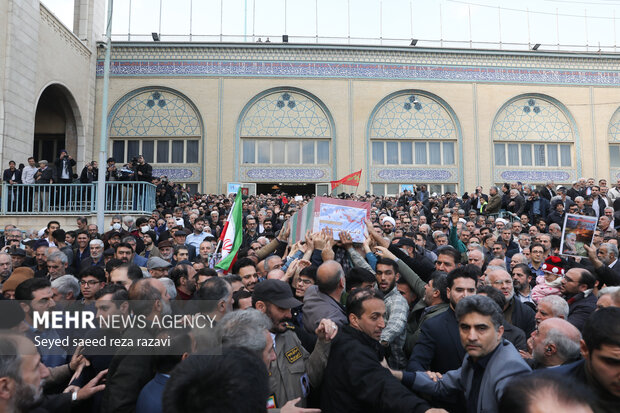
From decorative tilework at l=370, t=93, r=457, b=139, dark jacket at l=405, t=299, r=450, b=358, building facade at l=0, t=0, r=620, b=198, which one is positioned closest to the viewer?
dark jacket at l=405, t=299, r=450, b=358

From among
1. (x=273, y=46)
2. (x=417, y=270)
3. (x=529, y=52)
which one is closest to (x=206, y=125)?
(x=273, y=46)

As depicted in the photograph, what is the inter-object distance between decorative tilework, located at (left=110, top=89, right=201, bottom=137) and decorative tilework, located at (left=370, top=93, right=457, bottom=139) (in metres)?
8.36

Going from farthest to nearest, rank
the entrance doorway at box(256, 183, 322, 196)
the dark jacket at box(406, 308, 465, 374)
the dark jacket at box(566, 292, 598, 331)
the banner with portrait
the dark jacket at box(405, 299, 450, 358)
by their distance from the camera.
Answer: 1. the entrance doorway at box(256, 183, 322, 196)
2. the banner with portrait
3. the dark jacket at box(566, 292, 598, 331)
4. the dark jacket at box(405, 299, 450, 358)
5. the dark jacket at box(406, 308, 465, 374)

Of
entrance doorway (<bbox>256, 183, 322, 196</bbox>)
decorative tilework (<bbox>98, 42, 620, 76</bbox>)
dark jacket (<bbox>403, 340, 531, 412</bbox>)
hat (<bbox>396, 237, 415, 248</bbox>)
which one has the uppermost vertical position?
decorative tilework (<bbox>98, 42, 620, 76</bbox>)

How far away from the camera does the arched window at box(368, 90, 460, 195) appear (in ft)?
72.7

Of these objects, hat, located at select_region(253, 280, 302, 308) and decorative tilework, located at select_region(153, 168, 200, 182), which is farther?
decorative tilework, located at select_region(153, 168, 200, 182)

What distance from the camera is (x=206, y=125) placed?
70.8ft

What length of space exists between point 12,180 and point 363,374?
14.5 m

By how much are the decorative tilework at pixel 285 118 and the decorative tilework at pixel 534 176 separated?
27.3 ft

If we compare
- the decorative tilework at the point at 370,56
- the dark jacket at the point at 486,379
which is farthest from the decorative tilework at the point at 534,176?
the dark jacket at the point at 486,379

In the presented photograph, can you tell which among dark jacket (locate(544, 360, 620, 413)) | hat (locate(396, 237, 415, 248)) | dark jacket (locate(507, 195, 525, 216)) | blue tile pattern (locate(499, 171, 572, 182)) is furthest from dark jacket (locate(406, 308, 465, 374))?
blue tile pattern (locate(499, 171, 572, 182))

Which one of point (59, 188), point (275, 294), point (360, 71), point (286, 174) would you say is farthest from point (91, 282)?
point (360, 71)

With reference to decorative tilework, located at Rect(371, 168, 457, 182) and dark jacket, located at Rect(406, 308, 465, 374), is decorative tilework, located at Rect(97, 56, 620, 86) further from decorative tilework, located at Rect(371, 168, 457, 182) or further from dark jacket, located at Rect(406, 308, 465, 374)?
dark jacket, located at Rect(406, 308, 465, 374)

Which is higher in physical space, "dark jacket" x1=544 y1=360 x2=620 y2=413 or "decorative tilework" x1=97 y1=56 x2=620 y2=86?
"decorative tilework" x1=97 y1=56 x2=620 y2=86
